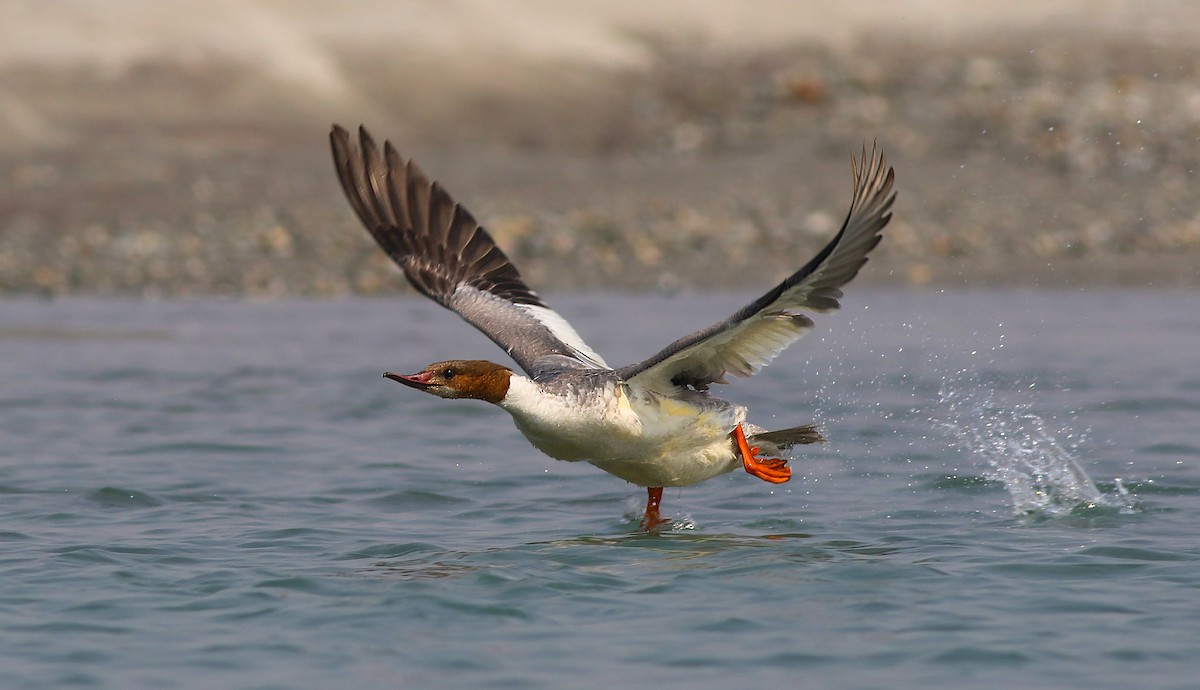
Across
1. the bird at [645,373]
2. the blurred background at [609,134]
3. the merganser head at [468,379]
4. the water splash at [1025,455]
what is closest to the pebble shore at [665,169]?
the blurred background at [609,134]

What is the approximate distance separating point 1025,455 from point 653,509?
2.60 metres

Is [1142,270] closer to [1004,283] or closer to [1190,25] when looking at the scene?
[1004,283]

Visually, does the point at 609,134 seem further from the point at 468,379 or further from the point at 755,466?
the point at 468,379

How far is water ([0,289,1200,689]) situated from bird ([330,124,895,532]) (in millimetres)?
397

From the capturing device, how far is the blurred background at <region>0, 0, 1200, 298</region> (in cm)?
1950

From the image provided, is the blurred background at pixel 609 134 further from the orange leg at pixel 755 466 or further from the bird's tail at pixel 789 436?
the orange leg at pixel 755 466

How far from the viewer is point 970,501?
8867 mm

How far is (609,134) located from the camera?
24047mm

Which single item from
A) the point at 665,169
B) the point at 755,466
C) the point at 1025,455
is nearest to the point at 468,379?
the point at 755,466

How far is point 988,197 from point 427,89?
352 inches

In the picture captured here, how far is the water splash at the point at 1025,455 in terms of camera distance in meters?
8.66

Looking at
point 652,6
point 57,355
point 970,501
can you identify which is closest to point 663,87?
point 652,6

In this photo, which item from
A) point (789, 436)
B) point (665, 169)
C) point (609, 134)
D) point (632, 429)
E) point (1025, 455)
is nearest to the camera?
point (632, 429)

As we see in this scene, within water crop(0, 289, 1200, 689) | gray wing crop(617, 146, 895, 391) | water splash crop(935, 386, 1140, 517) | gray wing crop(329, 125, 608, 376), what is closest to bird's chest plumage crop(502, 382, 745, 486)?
gray wing crop(617, 146, 895, 391)
